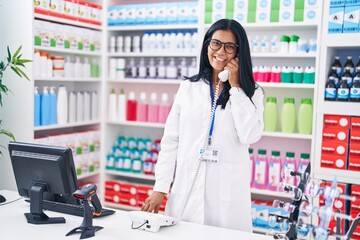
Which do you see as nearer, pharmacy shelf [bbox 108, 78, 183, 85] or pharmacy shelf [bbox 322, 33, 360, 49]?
pharmacy shelf [bbox 322, 33, 360, 49]

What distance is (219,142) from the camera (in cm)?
229

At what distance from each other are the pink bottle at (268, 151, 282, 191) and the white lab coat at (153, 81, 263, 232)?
144cm

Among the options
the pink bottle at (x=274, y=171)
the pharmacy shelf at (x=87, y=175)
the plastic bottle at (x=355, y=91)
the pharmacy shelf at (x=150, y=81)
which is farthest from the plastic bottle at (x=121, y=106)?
the plastic bottle at (x=355, y=91)

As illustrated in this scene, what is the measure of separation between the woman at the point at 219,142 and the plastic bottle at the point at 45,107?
175 cm

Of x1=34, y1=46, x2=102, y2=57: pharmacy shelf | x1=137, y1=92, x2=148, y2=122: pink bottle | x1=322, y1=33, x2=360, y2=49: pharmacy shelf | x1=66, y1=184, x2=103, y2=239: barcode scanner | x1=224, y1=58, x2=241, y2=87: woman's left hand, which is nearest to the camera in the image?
x1=66, y1=184, x2=103, y2=239: barcode scanner

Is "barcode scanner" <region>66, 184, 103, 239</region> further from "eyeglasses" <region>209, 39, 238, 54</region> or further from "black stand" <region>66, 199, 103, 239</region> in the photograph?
"eyeglasses" <region>209, 39, 238, 54</region>

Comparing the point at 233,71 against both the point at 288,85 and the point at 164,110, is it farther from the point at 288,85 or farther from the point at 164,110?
the point at 164,110

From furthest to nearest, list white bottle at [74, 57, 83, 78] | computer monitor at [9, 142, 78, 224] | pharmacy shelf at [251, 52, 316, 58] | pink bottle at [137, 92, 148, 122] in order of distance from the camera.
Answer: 1. pink bottle at [137, 92, 148, 122]
2. white bottle at [74, 57, 83, 78]
3. pharmacy shelf at [251, 52, 316, 58]
4. computer monitor at [9, 142, 78, 224]

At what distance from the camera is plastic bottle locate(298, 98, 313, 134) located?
3596mm

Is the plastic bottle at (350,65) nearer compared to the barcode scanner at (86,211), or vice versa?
the barcode scanner at (86,211)

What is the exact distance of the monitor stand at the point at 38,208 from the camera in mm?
2113

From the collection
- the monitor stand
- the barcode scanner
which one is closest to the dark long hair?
the barcode scanner

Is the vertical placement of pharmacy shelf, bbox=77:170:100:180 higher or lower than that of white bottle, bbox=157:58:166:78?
lower

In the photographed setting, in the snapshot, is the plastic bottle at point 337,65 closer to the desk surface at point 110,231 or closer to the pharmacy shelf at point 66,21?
the desk surface at point 110,231
